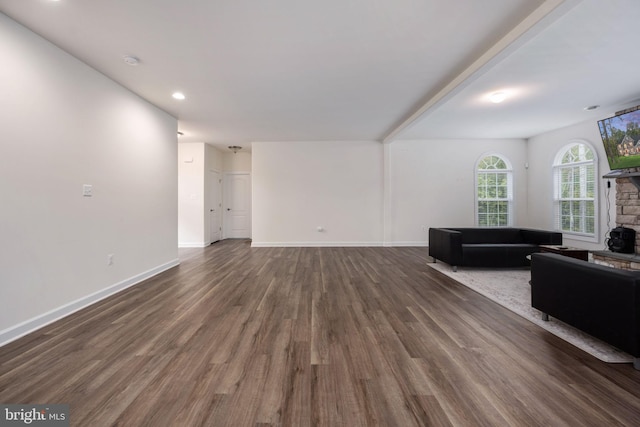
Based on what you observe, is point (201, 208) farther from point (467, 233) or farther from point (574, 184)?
point (574, 184)

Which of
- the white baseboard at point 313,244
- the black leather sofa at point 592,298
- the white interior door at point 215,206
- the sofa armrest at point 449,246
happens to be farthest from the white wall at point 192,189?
the black leather sofa at point 592,298

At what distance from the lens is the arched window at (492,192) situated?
688cm

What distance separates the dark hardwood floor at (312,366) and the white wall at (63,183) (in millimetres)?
380

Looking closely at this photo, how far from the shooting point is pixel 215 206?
776 centimetres

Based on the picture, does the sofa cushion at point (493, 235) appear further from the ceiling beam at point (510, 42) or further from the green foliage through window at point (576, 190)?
the ceiling beam at point (510, 42)

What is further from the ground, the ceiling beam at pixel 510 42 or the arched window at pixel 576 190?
the ceiling beam at pixel 510 42

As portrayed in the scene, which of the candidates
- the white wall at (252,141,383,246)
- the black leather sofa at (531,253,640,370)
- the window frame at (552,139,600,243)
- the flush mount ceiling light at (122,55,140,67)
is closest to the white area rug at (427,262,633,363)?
the black leather sofa at (531,253,640,370)

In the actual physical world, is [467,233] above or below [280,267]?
above

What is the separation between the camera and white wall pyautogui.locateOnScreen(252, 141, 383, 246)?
6984mm

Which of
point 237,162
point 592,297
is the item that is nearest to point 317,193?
point 237,162

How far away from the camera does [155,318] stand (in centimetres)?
262

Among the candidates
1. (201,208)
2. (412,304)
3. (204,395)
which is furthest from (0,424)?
(201,208)

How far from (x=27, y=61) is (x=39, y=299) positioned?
88.5 inches

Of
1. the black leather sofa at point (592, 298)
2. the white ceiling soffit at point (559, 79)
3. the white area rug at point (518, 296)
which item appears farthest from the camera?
the white ceiling soffit at point (559, 79)
